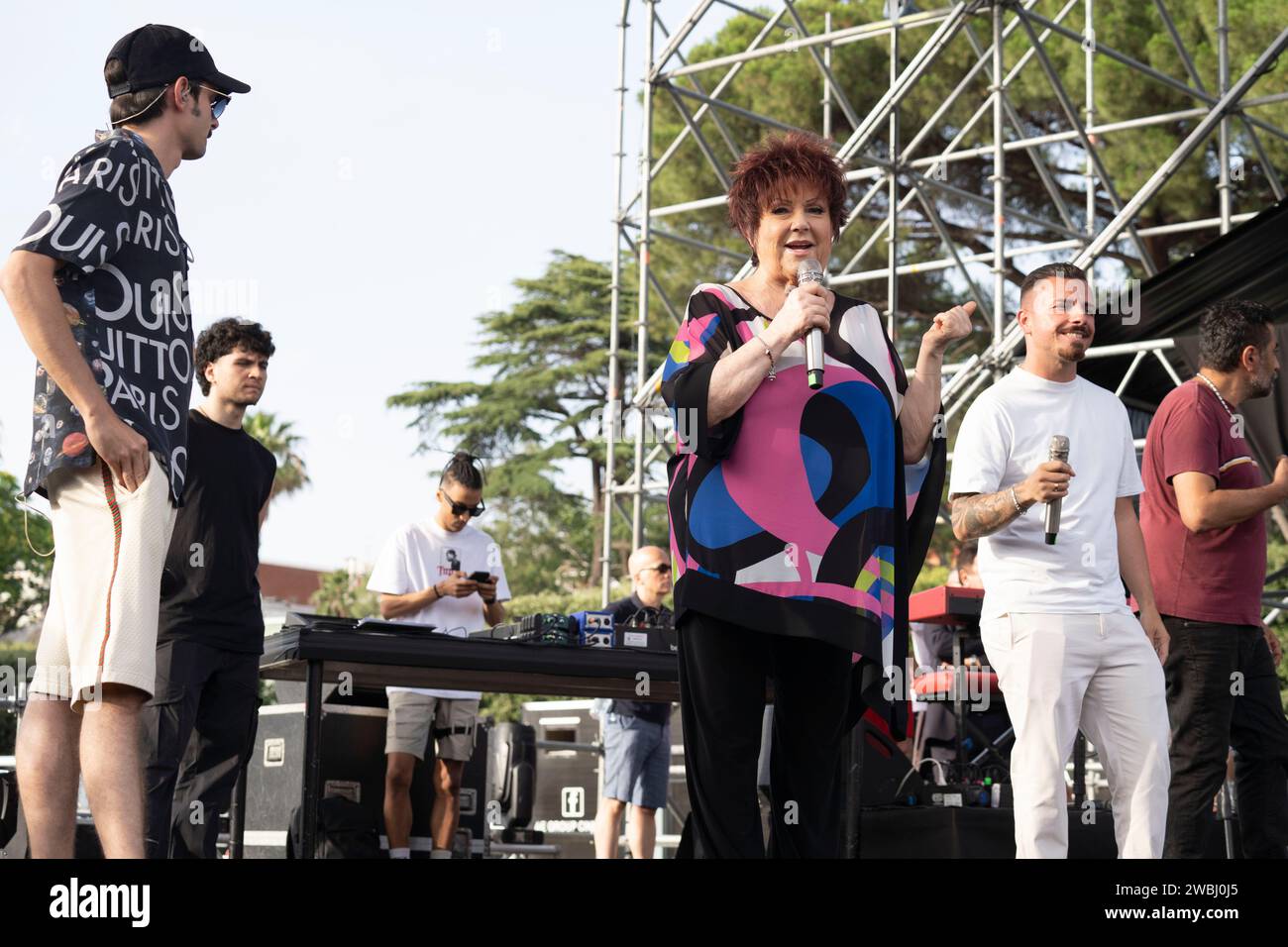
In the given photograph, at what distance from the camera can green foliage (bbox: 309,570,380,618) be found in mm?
29562

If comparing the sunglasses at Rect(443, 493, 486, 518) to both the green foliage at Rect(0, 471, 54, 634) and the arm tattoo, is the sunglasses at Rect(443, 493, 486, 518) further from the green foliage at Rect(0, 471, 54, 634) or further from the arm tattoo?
the green foliage at Rect(0, 471, 54, 634)

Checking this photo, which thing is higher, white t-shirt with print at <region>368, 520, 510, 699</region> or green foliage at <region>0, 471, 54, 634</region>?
green foliage at <region>0, 471, 54, 634</region>

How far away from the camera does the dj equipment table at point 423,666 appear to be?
4.30m

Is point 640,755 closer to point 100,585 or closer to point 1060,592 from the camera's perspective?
point 1060,592

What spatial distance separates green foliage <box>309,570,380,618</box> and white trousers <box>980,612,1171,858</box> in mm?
26161

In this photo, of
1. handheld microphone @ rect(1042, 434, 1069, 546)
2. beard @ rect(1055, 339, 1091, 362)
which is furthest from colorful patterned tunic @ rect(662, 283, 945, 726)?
beard @ rect(1055, 339, 1091, 362)

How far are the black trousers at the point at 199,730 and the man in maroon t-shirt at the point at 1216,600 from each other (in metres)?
2.62

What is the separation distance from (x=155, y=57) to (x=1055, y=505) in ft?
7.06

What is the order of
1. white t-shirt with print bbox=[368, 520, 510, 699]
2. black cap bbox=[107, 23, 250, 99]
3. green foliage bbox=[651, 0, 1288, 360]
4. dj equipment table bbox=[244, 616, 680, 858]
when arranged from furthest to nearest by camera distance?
1. green foliage bbox=[651, 0, 1288, 360]
2. white t-shirt with print bbox=[368, 520, 510, 699]
3. dj equipment table bbox=[244, 616, 680, 858]
4. black cap bbox=[107, 23, 250, 99]

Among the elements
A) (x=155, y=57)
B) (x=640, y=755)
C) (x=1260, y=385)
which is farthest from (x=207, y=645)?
(x=640, y=755)

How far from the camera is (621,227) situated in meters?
12.8

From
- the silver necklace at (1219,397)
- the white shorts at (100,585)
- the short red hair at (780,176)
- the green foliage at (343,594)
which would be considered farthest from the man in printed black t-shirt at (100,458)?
the green foliage at (343,594)
